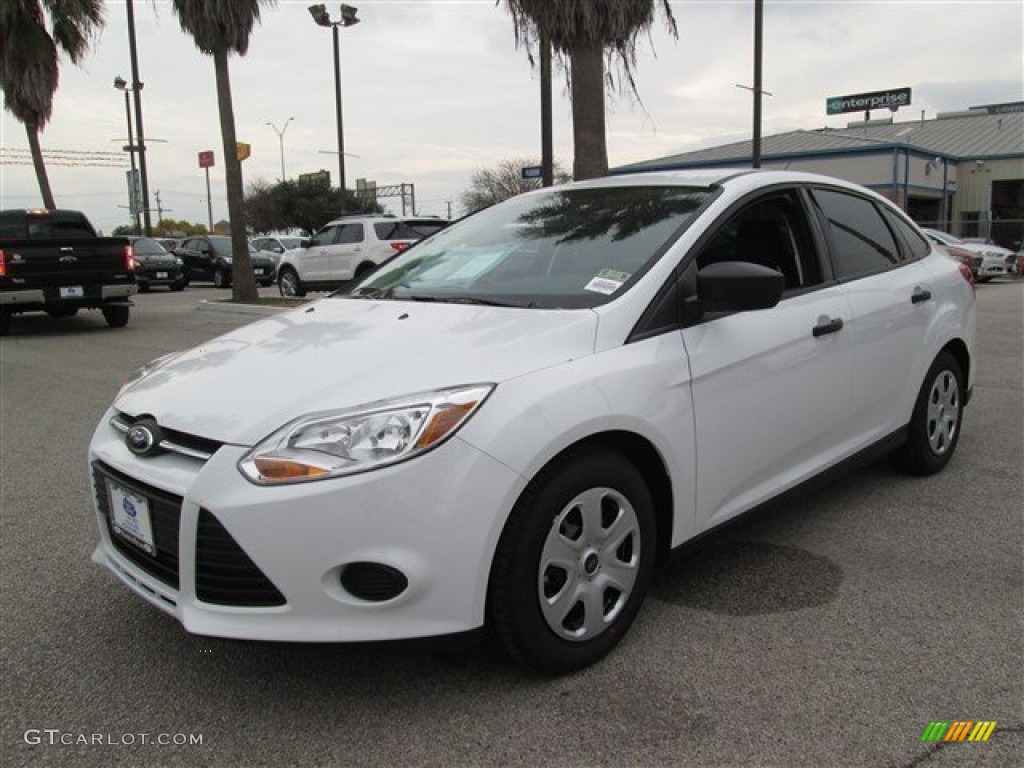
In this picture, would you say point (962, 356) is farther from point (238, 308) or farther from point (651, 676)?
point (238, 308)

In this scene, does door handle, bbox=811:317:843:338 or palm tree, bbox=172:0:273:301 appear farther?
palm tree, bbox=172:0:273:301

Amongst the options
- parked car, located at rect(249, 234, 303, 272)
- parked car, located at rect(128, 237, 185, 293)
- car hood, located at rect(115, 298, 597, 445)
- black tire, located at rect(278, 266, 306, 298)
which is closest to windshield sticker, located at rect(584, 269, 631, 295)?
car hood, located at rect(115, 298, 597, 445)

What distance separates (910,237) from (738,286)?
2.26 meters

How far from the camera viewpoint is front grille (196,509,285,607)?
2291 millimetres

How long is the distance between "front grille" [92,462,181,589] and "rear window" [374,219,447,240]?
14519mm

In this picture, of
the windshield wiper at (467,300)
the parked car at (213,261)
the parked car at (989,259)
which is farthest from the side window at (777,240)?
the parked car at (213,261)

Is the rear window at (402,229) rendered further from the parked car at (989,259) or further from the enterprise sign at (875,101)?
the enterprise sign at (875,101)

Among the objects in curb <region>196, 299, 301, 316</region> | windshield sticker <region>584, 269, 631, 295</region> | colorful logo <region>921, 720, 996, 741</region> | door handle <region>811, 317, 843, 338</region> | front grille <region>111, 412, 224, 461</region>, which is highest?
windshield sticker <region>584, 269, 631, 295</region>

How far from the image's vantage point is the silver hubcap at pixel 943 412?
4453mm

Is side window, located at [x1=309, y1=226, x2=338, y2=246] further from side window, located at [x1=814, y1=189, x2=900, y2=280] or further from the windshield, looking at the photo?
side window, located at [x1=814, y1=189, x2=900, y2=280]

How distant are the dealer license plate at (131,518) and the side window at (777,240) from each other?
2.26 m

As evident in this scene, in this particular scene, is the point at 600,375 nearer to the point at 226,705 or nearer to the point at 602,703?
the point at 602,703

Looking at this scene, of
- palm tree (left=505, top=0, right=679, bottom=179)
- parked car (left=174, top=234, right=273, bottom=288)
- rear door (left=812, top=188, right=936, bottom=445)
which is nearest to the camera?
rear door (left=812, top=188, right=936, bottom=445)

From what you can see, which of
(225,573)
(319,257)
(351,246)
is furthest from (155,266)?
(225,573)
